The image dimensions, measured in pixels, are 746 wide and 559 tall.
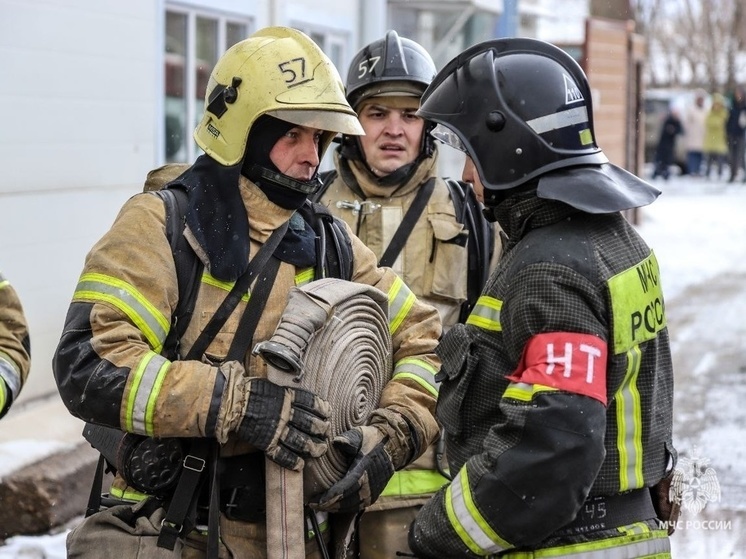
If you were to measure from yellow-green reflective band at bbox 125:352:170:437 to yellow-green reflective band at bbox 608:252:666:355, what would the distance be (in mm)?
1095

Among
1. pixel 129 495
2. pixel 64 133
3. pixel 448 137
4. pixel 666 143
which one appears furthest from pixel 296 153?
pixel 666 143

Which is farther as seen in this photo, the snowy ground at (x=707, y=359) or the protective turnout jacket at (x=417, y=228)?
the snowy ground at (x=707, y=359)

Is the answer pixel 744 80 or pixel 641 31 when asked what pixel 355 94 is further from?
pixel 744 80

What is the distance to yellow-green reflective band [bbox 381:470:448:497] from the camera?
12.9 feet

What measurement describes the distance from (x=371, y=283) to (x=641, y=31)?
1461 inches

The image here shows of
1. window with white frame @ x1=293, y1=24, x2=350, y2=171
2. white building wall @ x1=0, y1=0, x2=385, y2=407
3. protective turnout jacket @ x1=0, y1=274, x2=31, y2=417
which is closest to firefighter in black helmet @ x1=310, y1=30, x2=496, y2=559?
protective turnout jacket @ x1=0, y1=274, x2=31, y2=417

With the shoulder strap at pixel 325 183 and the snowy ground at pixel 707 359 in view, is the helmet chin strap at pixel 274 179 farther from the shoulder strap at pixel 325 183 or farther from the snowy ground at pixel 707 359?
the snowy ground at pixel 707 359

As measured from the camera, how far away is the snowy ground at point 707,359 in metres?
5.77

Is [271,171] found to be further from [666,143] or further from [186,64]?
[666,143]

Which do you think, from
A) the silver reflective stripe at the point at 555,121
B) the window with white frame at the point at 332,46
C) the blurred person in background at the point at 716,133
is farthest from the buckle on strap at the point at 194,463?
the blurred person in background at the point at 716,133

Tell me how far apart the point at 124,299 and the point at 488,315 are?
0.90 meters

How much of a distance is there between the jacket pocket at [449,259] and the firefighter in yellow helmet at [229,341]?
0.91 meters

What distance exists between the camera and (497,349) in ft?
8.55

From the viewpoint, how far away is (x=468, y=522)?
2.48m
